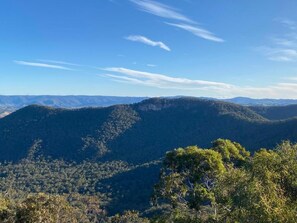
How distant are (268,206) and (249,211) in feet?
3.79

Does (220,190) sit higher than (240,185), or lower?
lower

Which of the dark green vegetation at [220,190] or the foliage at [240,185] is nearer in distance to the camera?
the foliage at [240,185]

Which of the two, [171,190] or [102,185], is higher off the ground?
[171,190]

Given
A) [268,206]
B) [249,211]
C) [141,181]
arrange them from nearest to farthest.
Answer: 1. [268,206]
2. [249,211]
3. [141,181]

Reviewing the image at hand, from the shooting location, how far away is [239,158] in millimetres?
31844

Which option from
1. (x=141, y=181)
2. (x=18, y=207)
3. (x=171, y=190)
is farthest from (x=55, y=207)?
(x=141, y=181)

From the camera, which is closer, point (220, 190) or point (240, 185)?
point (240, 185)

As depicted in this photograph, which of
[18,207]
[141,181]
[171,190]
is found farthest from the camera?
[141,181]

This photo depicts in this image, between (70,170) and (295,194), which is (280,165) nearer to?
(295,194)

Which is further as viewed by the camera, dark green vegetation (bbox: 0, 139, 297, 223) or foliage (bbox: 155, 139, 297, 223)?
dark green vegetation (bbox: 0, 139, 297, 223)

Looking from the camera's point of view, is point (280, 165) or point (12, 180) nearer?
point (280, 165)

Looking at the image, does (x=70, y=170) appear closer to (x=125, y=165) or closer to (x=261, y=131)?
(x=125, y=165)

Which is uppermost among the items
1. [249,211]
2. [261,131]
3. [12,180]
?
[249,211]

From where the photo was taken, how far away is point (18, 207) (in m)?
30.7
